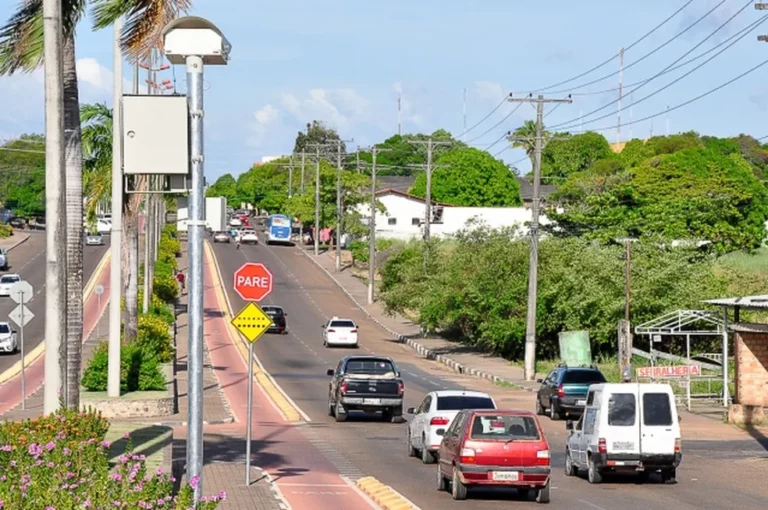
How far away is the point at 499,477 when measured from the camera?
21578 millimetres

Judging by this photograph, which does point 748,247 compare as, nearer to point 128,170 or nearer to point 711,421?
point 711,421

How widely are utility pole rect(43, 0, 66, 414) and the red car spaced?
6959mm

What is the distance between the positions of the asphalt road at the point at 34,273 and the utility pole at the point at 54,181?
34868 millimetres

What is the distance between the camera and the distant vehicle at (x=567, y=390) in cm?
3928

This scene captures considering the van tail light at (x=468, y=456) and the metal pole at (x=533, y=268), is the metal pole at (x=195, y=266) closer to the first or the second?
the van tail light at (x=468, y=456)

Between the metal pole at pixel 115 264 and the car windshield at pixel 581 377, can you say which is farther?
the car windshield at pixel 581 377

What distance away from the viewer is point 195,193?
43.1ft

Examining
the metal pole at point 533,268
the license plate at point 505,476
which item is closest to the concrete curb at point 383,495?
the license plate at point 505,476

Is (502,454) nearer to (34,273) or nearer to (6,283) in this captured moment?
(6,283)

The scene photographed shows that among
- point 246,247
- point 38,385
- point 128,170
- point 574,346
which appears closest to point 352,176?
point 246,247

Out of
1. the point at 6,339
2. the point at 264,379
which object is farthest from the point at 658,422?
the point at 6,339

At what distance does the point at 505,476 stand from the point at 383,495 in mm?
2032

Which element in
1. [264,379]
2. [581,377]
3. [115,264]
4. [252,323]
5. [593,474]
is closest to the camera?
[252,323]

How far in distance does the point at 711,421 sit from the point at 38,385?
22.6m
